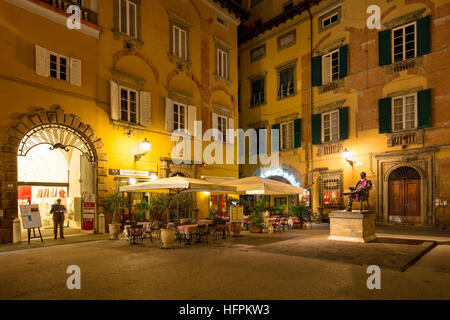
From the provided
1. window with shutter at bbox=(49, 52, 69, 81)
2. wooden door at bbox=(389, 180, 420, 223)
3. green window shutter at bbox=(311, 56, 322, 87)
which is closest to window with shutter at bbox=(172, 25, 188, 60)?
window with shutter at bbox=(49, 52, 69, 81)

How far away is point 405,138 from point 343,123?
3198 mm

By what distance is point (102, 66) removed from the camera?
13.3 meters

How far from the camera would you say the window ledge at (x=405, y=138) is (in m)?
14.5

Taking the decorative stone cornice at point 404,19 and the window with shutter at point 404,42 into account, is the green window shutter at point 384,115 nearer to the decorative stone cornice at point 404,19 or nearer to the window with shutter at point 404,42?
the window with shutter at point 404,42

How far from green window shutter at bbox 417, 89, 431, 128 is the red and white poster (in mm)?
14465

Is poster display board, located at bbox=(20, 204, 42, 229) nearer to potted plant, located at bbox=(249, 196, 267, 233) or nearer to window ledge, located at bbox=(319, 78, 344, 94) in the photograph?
potted plant, located at bbox=(249, 196, 267, 233)

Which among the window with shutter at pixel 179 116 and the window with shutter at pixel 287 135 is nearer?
the window with shutter at pixel 179 116

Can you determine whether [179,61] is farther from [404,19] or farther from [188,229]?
[404,19]

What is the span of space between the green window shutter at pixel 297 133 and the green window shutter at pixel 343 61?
11.5ft

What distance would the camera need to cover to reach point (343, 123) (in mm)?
17188

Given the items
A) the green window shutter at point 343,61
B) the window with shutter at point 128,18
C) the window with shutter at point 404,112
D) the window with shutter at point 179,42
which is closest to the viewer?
the window with shutter at point 128,18

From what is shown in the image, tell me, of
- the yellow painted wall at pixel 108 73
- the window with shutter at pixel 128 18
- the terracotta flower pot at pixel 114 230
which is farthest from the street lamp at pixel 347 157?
the window with shutter at pixel 128 18

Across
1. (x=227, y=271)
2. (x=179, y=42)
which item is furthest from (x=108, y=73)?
(x=227, y=271)

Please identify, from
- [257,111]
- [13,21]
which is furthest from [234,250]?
[257,111]
